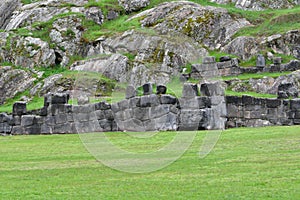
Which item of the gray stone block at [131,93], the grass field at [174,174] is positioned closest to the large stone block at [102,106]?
the gray stone block at [131,93]

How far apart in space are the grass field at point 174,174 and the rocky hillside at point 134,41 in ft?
61.4

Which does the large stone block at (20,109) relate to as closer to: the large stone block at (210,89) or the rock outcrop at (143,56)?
the large stone block at (210,89)

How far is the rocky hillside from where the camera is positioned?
41.3m

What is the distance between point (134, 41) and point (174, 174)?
31.1 meters

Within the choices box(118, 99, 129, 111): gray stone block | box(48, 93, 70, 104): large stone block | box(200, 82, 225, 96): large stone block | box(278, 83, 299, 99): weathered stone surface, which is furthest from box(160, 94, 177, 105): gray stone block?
box(278, 83, 299, 99): weathered stone surface

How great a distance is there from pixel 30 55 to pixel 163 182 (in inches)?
1312

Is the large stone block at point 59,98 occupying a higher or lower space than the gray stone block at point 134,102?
higher

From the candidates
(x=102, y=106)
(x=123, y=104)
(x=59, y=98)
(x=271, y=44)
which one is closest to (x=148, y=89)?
(x=123, y=104)

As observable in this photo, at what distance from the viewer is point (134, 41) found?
147 ft

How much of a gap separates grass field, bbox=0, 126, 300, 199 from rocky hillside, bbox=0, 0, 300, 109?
61.4 feet

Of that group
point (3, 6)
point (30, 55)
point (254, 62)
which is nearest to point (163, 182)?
point (254, 62)

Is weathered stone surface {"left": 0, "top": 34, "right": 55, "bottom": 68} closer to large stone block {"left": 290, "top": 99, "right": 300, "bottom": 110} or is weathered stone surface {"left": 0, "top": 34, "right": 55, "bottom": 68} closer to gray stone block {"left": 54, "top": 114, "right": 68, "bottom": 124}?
gray stone block {"left": 54, "top": 114, "right": 68, "bottom": 124}

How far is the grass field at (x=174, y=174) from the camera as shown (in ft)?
39.8

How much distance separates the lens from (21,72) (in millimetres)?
42969
